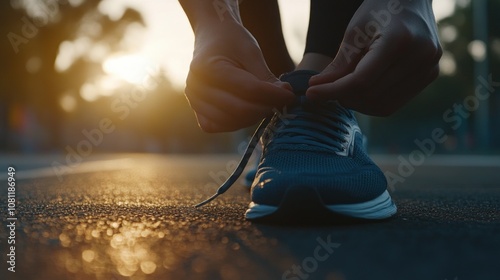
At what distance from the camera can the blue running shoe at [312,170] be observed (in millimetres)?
1044

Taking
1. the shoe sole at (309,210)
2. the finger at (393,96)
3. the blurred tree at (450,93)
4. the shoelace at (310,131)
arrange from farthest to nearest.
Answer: the blurred tree at (450,93) < the shoelace at (310,131) < the finger at (393,96) < the shoe sole at (309,210)

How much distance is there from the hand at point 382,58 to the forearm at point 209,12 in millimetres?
271

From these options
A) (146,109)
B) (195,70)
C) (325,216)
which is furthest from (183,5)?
(146,109)

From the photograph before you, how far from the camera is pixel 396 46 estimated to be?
3.45 ft

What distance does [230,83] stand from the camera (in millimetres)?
1098

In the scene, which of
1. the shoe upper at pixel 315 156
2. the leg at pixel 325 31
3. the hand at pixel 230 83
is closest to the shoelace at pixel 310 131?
the shoe upper at pixel 315 156

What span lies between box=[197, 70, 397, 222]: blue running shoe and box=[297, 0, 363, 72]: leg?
A: 0.18 m

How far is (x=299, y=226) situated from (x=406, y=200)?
73 cm

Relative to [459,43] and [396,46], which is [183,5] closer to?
[396,46]

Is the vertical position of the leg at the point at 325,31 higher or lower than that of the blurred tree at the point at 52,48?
higher

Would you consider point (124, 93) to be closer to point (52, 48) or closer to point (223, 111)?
point (52, 48)

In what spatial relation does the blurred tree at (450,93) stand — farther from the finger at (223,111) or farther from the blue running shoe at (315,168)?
the finger at (223,111)

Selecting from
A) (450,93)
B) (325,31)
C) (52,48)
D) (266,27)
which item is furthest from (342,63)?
(450,93)

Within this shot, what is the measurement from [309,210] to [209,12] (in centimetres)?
50
